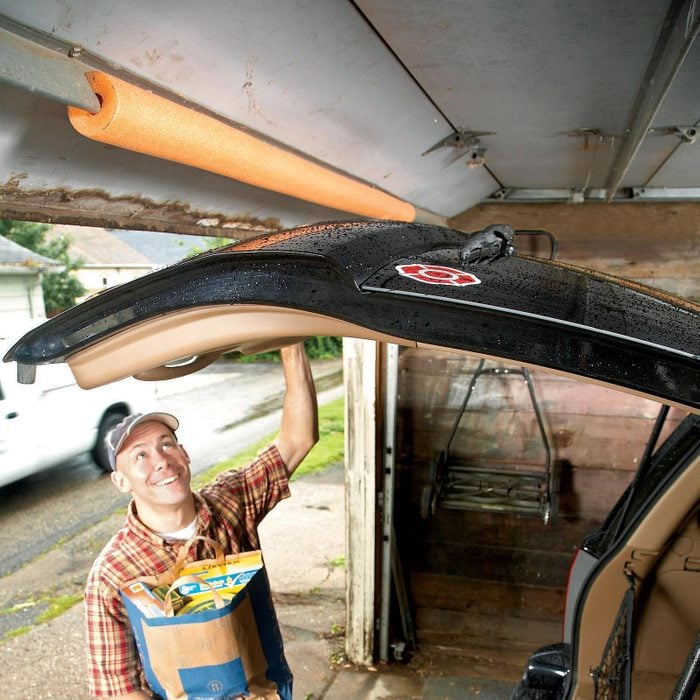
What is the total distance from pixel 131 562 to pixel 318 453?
7.07m

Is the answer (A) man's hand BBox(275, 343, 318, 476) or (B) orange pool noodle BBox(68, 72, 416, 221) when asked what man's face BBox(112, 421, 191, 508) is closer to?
(A) man's hand BBox(275, 343, 318, 476)

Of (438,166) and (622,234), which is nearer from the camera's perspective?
(438,166)

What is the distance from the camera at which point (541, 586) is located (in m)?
4.06

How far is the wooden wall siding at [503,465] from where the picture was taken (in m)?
3.86

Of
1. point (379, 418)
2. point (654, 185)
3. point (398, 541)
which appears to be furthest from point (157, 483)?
point (654, 185)

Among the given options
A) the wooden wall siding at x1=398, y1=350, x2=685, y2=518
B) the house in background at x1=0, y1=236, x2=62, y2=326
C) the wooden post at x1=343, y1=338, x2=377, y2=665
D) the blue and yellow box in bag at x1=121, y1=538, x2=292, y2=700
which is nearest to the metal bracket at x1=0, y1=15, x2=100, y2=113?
the blue and yellow box in bag at x1=121, y1=538, x2=292, y2=700

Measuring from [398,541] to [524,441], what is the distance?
1039 millimetres

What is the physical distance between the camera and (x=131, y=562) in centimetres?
189

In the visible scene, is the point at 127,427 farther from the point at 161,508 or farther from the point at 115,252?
the point at 115,252

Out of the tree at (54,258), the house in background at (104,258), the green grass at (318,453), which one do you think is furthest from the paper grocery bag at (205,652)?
the house in background at (104,258)

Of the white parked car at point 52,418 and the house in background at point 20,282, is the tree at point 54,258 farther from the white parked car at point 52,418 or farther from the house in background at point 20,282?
the white parked car at point 52,418

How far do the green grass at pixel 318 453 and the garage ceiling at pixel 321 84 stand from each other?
5241mm

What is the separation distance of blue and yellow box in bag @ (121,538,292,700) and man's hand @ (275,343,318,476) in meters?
0.54

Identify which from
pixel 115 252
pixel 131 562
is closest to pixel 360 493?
pixel 131 562
